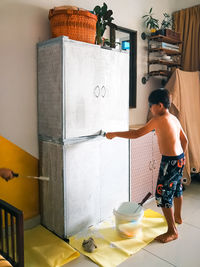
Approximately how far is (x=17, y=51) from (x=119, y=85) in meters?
0.98

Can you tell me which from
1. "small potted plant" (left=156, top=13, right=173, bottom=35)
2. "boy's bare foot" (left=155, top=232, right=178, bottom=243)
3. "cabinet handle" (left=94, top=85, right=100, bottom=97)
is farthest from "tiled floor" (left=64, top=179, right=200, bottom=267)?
"small potted plant" (left=156, top=13, right=173, bottom=35)

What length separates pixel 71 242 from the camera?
2.15 m

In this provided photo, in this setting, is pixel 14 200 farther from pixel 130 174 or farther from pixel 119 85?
pixel 119 85

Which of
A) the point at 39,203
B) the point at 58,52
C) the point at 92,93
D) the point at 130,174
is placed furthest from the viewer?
the point at 130,174

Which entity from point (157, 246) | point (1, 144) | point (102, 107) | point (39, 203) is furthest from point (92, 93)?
point (157, 246)

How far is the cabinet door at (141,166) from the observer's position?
278cm

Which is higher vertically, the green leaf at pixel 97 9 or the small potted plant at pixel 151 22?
the small potted plant at pixel 151 22

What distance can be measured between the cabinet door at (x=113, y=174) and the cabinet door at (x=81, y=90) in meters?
0.30

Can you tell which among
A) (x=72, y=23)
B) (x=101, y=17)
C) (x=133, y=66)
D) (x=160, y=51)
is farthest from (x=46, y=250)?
(x=160, y=51)

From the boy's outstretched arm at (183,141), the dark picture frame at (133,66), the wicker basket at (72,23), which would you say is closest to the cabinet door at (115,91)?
the wicker basket at (72,23)

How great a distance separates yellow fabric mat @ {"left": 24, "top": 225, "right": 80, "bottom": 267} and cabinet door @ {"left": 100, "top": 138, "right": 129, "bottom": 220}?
531mm

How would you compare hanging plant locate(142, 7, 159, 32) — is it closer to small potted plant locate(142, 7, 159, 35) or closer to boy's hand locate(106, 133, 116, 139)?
small potted plant locate(142, 7, 159, 35)

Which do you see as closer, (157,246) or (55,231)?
(157,246)

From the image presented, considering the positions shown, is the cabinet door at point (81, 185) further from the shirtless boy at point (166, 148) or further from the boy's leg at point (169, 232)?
the boy's leg at point (169, 232)
